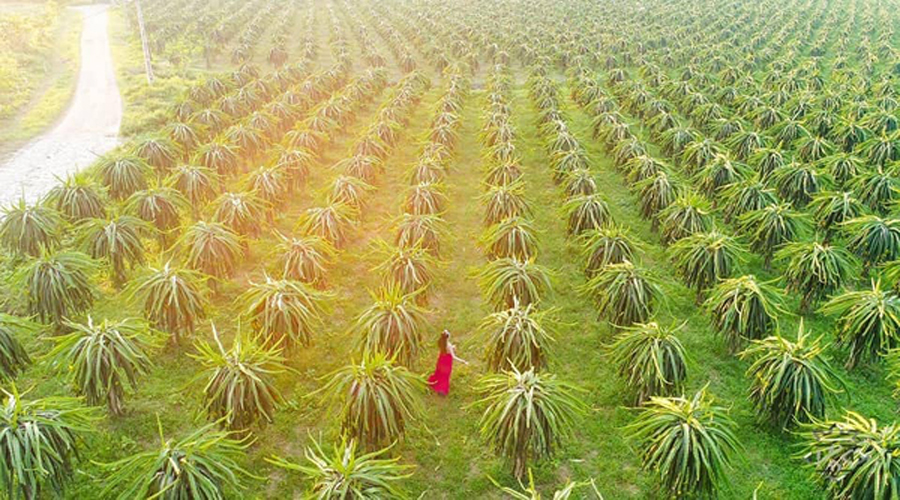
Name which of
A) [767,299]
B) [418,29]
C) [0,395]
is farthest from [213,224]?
[418,29]

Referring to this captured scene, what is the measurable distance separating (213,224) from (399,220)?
14.3 feet

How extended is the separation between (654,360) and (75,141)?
2427cm

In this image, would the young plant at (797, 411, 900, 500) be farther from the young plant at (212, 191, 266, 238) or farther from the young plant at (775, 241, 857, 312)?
the young plant at (212, 191, 266, 238)

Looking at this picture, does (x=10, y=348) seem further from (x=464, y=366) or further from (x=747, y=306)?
(x=747, y=306)

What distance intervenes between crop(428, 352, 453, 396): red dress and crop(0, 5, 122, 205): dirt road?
9746mm

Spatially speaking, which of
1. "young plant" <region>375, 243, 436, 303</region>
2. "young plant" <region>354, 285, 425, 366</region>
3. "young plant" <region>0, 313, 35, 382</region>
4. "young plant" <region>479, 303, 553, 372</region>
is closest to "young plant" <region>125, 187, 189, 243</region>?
"young plant" <region>0, 313, 35, 382</region>

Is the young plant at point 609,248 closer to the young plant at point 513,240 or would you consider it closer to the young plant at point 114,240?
the young plant at point 513,240

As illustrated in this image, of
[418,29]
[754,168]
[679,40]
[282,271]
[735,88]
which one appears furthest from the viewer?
[418,29]

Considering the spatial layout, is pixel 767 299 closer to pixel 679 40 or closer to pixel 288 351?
pixel 288 351

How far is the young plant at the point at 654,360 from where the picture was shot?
937 centimetres

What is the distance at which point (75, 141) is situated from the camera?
78.2ft

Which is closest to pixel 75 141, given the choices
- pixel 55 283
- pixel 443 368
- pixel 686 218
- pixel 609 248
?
pixel 55 283

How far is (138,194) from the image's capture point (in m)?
13.8

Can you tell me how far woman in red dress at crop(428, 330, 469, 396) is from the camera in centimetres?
1044
